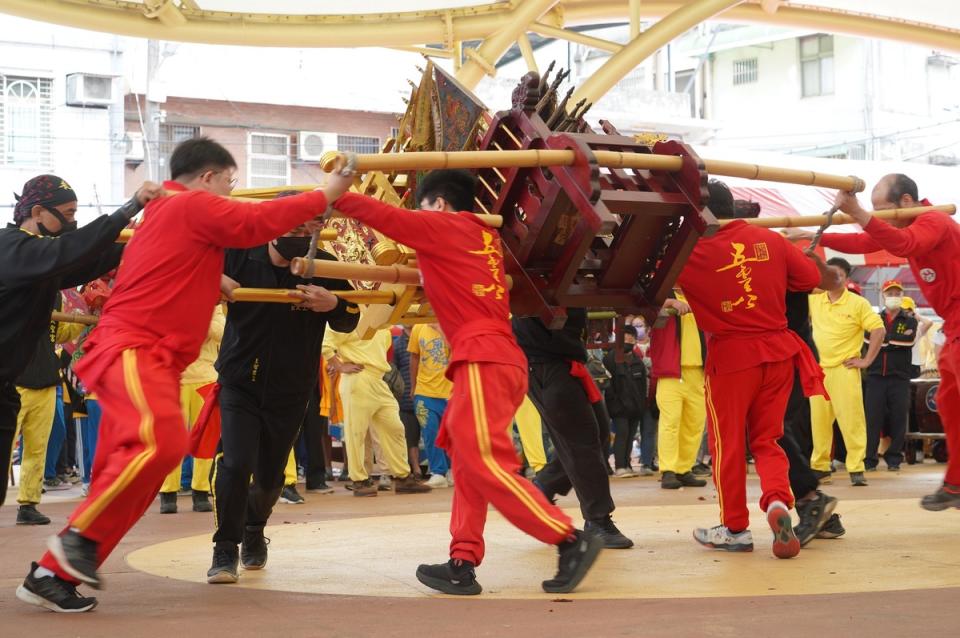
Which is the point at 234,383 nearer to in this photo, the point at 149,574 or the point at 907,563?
the point at 149,574

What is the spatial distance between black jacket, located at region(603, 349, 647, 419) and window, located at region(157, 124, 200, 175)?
52.8 ft

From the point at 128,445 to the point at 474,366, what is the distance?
1447mm

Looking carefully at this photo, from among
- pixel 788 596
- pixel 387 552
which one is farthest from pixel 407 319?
pixel 788 596

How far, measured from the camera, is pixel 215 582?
18.5 feet

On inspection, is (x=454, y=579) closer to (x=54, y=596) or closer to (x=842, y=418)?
(x=54, y=596)

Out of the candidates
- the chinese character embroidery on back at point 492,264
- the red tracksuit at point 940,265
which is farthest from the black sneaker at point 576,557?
the red tracksuit at point 940,265

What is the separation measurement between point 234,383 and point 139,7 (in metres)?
8.23

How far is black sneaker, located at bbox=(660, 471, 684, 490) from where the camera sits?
11633 millimetres

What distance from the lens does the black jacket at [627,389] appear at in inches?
552

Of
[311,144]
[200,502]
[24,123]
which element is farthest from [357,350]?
[311,144]

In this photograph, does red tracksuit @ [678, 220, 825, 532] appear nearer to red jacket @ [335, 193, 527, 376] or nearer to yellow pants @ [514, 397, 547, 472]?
red jacket @ [335, 193, 527, 376]

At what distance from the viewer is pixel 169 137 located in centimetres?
2808

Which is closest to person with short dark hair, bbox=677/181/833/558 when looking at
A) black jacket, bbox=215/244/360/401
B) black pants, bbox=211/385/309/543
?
black jacket, bbox=215/244/360/401

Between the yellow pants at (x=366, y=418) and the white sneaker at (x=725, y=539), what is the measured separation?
17.9ft
